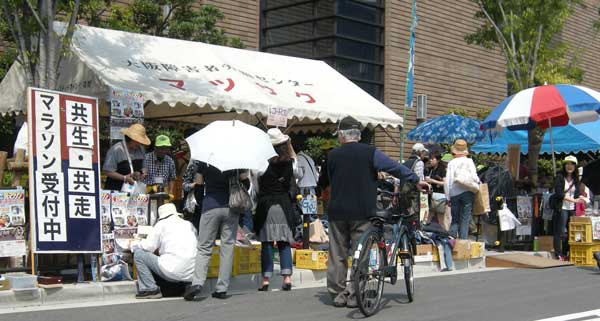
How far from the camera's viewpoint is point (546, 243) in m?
14.5

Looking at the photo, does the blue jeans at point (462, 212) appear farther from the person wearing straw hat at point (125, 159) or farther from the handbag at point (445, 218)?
the person wearing straw hat at point (125, 159)

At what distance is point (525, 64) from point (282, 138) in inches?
407

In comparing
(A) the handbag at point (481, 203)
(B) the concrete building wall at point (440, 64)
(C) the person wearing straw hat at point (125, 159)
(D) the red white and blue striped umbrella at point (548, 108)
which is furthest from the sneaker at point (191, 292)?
(B) the concrete building wall at point (440, 64)

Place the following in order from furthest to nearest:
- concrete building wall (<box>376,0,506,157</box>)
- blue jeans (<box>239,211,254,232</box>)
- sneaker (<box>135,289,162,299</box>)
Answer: concrete building wall (<box>376,0,506,157</box>) → blue jeans (<box>239,211,254,232</box>) → sneaker (<box>135,289,162,299</box>)

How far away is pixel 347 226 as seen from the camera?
8.12 metres

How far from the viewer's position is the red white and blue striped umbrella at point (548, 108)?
44.7 ft

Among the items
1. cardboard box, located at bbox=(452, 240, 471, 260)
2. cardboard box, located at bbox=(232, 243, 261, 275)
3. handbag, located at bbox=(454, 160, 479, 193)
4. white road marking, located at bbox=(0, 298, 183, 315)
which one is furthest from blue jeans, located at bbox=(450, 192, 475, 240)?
white road marking, located at bbox=(0, 298, 183, 315)

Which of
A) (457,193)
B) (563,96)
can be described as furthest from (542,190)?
(457,193)

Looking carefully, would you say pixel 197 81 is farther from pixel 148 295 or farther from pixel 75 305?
pixel 75 305

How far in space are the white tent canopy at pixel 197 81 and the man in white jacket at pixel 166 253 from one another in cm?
274

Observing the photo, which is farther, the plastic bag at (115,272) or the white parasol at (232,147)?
the plastic bag at (115,272)

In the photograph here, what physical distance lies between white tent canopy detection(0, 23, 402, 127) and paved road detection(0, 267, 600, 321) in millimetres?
3469

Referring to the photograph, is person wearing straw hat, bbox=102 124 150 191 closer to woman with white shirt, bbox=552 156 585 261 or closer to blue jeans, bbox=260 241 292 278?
blue jeans, bbox=260 241 292 278

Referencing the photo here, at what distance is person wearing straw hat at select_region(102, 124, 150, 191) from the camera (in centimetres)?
1004
